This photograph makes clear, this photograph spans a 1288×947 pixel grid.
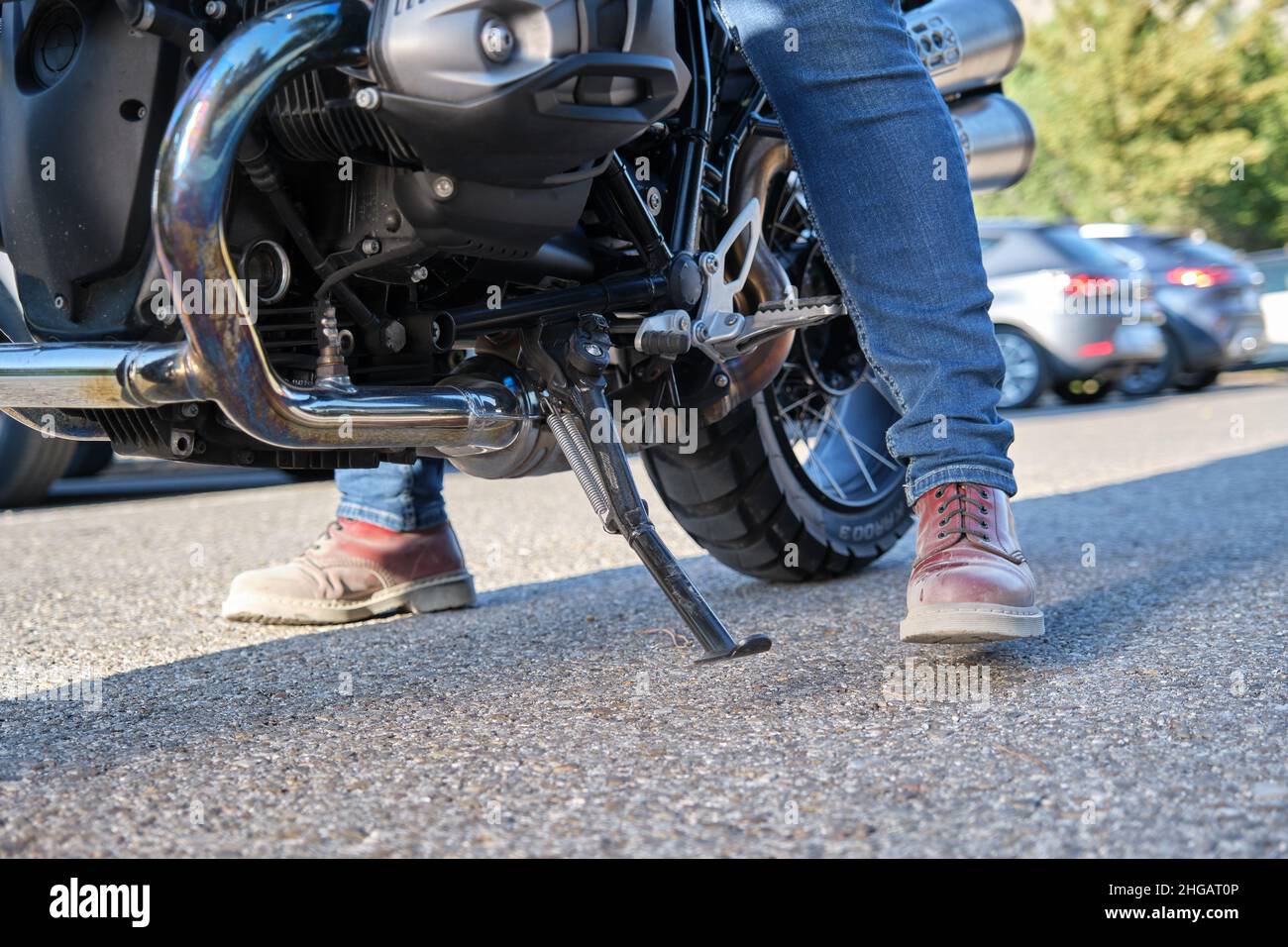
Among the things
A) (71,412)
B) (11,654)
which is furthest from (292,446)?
(11,654)

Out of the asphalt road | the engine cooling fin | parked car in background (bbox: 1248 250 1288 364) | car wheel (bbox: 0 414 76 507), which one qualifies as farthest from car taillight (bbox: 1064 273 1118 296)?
the engine cooling fin

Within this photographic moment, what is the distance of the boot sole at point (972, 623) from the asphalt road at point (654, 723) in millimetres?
61

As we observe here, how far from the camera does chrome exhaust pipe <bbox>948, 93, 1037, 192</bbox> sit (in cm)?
286

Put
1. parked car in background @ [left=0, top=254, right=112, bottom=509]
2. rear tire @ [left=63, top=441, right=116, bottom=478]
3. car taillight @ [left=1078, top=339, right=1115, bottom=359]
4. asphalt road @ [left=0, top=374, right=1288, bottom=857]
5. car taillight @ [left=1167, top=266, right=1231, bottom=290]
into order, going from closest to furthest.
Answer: asphalt road @ [left=0, top=374, right=1288, bottom=857]
parked car in background @ [left=0, top=254, right=112, bottom=509]
rear tire @ [left=63, top=441, right=116, bottom=478]
car taillight @ [left=1078, top=339, right=1115, bottom=359]
car taillight @ [left=1167, top=266, right=1231, bottom=290]

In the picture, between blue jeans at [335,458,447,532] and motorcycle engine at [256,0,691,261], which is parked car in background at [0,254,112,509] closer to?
blue jeans at [335,458,447,532]

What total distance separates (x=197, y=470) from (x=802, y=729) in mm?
5319

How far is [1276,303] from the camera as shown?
1309cm

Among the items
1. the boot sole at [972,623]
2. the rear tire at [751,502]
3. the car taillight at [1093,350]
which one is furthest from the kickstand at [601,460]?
the car taillight at [1093,350]

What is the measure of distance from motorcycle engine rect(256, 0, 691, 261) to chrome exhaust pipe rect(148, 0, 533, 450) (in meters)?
0.06

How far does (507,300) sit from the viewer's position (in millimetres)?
1925

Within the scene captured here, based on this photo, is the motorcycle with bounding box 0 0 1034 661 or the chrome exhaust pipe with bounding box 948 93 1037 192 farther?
the chrome exhaust pipe with bounding box 948 93 1037 192

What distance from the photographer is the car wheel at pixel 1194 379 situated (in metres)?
11.2

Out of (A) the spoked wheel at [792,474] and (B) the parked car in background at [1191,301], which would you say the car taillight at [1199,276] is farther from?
(A) the spoked wheel at [792,474]

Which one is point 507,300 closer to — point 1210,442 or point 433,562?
point 433,562
